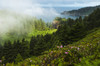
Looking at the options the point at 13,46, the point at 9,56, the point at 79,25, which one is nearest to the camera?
the point at 79,25

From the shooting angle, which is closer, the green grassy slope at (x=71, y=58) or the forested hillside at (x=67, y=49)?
the green grassy slope at (x=71, y=58)

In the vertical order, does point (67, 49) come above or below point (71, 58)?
below

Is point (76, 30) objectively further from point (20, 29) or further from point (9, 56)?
point (20, 29)

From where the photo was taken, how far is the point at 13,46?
62250mm

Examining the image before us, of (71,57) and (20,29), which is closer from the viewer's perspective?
(71,57)

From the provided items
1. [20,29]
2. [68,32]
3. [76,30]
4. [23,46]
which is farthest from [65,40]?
[20,29]

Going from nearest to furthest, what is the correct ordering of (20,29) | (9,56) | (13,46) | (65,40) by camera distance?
(65,40) < (9,56) < (13,46) < (20,29)

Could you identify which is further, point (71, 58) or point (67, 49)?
point (67, 49)

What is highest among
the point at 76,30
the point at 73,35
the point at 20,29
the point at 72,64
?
the point at 72,64

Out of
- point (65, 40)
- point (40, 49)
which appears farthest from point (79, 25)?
point (40, 49)

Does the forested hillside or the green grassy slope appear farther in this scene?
the forested hillside

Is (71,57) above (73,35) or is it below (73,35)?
above

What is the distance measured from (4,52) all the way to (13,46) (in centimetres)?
684

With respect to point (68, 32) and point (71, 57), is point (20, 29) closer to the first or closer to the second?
point (68, 32)
